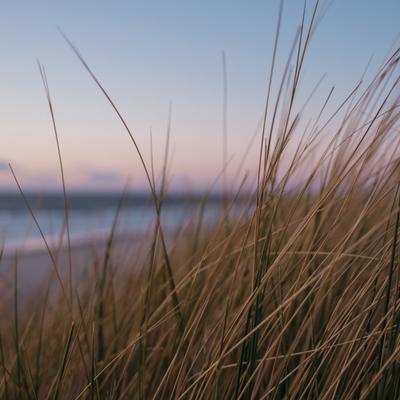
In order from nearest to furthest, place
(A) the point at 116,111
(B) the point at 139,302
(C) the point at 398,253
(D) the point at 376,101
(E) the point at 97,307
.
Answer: (A) the point at 116,111 → (C) the point at 398,253 → (D) the point at 376,101 → (B) the point at 139,302 → (E) the point at 97,307

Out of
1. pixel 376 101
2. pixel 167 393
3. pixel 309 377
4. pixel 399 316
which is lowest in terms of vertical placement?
pixel 167 393

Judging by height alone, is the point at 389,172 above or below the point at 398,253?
above

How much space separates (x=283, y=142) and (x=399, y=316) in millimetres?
Result: 350

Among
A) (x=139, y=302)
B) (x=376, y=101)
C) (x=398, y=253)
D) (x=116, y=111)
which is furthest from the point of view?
(x=139, y=302)

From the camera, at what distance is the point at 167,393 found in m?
1.15

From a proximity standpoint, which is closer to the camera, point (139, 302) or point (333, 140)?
point (333, 140)

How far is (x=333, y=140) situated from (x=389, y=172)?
0.39ft

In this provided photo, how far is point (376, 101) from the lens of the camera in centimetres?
112

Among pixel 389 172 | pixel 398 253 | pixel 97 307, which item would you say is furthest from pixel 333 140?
pixel 97 307

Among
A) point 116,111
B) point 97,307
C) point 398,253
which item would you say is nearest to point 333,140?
point 398,253

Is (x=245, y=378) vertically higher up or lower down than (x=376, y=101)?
lower down

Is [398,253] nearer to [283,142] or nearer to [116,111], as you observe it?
[283,142]

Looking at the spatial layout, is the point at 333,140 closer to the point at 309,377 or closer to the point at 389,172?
the point at 389,172

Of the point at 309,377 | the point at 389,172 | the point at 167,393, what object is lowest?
the point at 167,393
